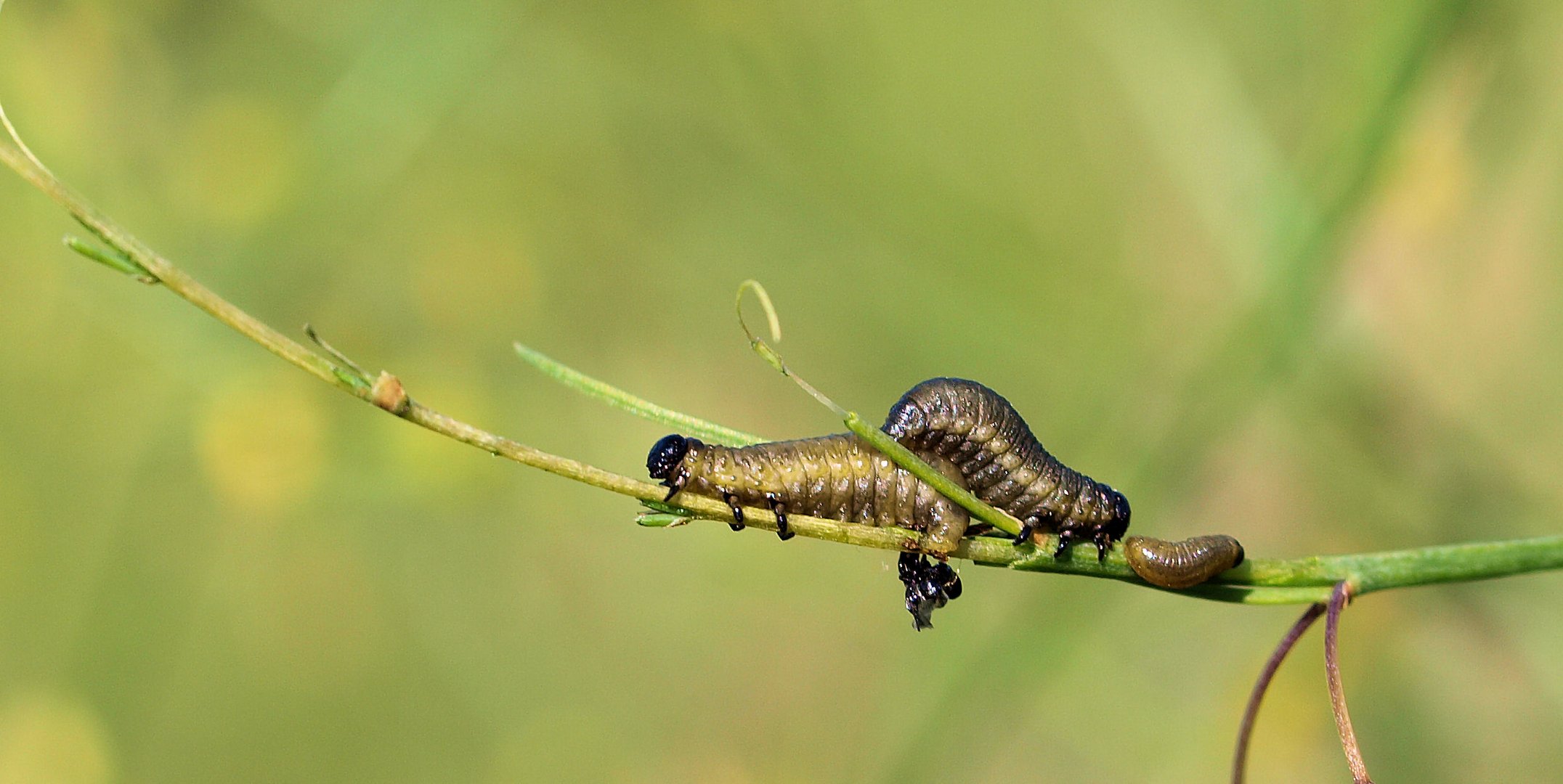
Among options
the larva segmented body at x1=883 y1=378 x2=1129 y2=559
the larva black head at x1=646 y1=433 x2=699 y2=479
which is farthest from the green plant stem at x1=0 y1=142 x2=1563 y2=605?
the larva black head at x1=646 y1=433 x2=699 y2=479

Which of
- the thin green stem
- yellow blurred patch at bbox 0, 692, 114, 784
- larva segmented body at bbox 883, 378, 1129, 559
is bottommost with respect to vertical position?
yellow blurred patch at bbox 0, 692, 114, 784

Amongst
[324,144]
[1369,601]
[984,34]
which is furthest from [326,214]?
[1369,601]

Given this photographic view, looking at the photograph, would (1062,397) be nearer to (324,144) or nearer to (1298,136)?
(1298,136)

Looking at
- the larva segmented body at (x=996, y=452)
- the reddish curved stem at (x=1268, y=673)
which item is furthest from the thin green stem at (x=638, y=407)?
the reddish curved stem at (x=1268, y=673)

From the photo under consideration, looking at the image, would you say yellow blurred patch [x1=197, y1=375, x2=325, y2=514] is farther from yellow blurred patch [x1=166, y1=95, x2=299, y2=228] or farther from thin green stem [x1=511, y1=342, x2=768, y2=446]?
thin green stem [x1=511, y1=342, x2=768, y2=446]

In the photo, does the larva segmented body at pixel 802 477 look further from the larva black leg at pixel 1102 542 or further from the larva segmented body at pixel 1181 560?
the larva segmented body at pixel 1181 560

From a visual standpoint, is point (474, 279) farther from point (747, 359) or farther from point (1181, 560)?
point (1181, 560)
